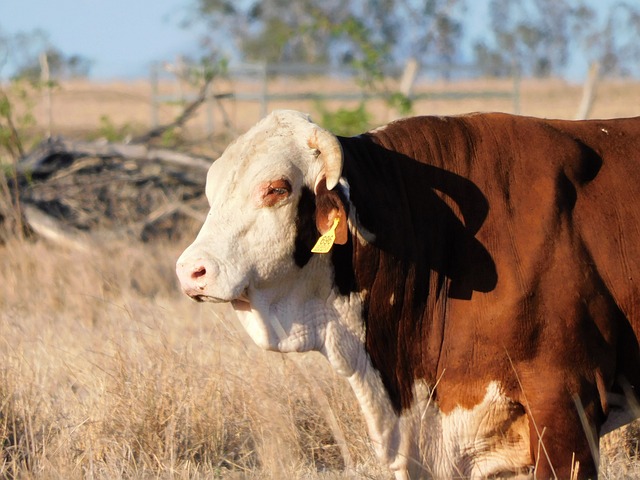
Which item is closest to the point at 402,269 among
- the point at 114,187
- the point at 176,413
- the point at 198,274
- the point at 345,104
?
the point at 198,274

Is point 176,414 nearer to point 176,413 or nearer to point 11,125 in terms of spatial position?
point 176,413

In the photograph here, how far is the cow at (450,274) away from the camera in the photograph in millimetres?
3664

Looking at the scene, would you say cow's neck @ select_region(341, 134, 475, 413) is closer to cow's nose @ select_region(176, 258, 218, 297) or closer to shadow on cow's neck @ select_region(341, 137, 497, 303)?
shadow on cow's neck @ select_region(341, 137, 497, 303)

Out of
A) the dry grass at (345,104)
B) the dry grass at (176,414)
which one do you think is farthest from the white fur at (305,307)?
the dry grass at (345,104)

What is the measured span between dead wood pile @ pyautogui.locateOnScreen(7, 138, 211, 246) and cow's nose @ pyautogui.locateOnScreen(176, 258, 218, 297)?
6.57 meters

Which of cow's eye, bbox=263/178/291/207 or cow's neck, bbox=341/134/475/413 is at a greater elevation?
cow's eye, bbox=263/178/291/207

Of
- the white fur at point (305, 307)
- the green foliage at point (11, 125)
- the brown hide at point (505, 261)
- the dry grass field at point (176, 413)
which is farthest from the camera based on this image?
the green foliage at point (11, 125)

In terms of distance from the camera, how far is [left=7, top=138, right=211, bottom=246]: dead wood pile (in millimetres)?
10406

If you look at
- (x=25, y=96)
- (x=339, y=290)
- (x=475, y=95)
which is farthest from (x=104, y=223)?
(x=475, y=95)

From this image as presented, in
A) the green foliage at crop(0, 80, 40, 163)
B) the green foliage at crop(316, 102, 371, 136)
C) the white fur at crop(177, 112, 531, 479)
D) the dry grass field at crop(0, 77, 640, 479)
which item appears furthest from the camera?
the green foliage at crop(316, 102, 371, 136)

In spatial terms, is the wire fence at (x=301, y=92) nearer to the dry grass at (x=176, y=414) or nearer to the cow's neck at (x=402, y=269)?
the dry grass at (x=176, y=414)

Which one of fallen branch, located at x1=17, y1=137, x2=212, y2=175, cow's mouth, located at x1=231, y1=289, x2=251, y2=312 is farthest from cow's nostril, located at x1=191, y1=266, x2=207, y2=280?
fallen branch, located at x1=17, y1=137, x2=212, y2=175

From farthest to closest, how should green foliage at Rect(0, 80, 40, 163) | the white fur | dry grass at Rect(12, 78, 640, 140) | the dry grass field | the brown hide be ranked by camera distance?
dry grass at Rect(12, 78, 640, 140), green foliage at Rect(0, 80, 40, 163), the dry grass field, the white fur, the brown hide

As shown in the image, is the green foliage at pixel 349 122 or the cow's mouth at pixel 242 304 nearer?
the cow's mouth at pixel 242 304
